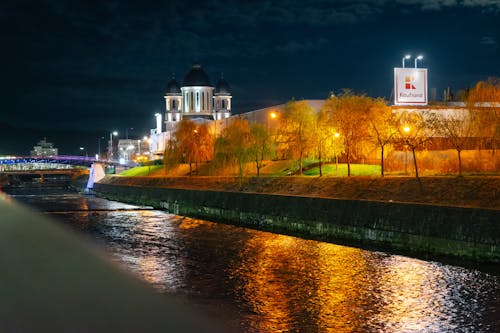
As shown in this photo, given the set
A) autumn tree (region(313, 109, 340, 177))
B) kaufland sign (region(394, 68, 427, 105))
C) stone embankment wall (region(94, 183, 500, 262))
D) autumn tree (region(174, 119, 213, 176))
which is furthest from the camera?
autumn tree (region(174, 119, 213, 176))

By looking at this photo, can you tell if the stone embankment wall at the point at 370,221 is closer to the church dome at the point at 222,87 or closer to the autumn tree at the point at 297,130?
the autumn tree at the point at 297,130

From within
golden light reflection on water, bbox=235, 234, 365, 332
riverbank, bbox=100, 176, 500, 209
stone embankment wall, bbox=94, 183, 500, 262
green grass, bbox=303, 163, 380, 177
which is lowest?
golden light reflection on water, bbox=235, 234, 365, 332

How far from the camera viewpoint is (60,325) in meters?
18.0

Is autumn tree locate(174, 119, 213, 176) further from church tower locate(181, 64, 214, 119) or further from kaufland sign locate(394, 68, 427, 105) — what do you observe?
church tower locate(181, 64, 214, 119)

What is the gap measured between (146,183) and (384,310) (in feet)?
217

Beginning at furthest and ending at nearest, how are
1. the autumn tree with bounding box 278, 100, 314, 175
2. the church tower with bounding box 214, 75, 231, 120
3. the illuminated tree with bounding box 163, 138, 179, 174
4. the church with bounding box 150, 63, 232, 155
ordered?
the church tower with bounding box 214, 75, 231, 120, the church with bounding box 150, 63, 232, 155, the illuminated tree with bounding box 163, 138, 179, 174, the autumn tree with bounding box 278, 100, 314, 175

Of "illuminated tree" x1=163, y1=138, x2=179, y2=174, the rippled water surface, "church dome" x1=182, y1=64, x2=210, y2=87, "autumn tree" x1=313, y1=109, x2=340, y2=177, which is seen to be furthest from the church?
the rippled water surface

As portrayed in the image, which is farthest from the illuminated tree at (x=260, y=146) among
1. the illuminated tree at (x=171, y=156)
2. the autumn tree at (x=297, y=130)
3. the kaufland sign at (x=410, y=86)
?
the illuminated tree at (x=171, y=156)

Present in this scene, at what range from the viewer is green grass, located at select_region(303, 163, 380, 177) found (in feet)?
180

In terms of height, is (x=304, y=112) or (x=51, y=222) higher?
(x=304, y=112)

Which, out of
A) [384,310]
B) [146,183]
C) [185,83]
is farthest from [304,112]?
[185,83]

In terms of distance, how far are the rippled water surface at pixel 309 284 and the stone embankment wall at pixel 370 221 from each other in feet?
5.29

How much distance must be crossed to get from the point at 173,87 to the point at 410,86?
4229 inches

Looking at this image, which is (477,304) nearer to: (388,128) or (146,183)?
(388,128)
